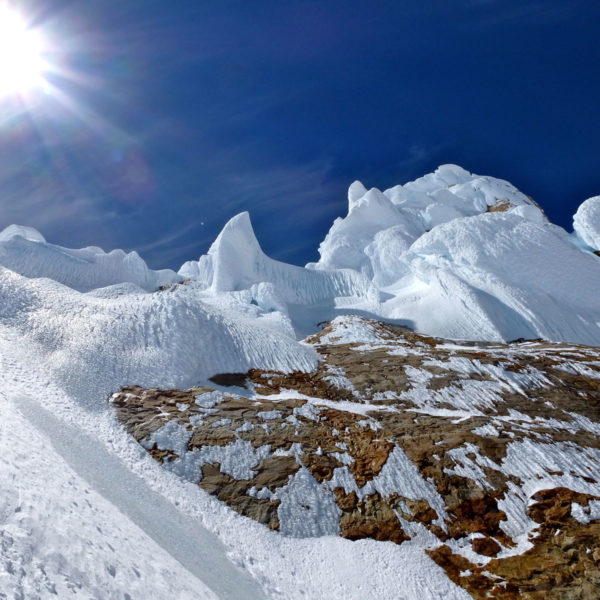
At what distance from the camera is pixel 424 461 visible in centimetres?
1309

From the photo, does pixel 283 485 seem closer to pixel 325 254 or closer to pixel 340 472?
pixel 340 472

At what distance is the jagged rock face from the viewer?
399 inches

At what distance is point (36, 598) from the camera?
521 cm

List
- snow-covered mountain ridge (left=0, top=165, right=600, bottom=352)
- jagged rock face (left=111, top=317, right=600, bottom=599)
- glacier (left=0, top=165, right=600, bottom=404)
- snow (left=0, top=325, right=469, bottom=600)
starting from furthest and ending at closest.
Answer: snow-covered mountain ridge (left=0, top=165, right=600, bottom=352), glacier (left=0, top=165, right=600, bottom=404), jagged rock face (left=111, top=317, right=600, bottom=599), snow (left=0, top=325, right=469, bottom=600)

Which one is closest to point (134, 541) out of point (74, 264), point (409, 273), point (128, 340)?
point (128, 340)

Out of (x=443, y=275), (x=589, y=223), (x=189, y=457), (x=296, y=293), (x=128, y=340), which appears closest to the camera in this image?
(x=189, y=457)

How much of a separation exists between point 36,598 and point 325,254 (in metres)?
68.9

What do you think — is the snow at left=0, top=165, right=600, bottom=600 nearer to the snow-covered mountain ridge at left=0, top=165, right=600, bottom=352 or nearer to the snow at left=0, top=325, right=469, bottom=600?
the snow at left=0, top=325, right=469, bottom=600

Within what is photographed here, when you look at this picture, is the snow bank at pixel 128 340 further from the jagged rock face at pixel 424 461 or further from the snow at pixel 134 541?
the snow at pixel 134 541

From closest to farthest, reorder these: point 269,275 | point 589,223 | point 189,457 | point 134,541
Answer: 1. point 134,541
2. point 189,457
3. point 589,223
4. point 269,275

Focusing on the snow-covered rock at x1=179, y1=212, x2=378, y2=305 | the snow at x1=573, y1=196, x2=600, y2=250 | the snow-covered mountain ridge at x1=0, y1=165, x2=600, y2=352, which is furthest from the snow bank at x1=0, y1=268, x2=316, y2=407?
the snow at x1=573, y1=196, x2=600, y2=250

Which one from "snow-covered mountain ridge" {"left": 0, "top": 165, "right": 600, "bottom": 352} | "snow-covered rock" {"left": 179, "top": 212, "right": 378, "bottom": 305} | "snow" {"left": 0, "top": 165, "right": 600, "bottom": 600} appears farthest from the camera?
"snow-covered rock" {"left": 179, "top": 212, "right": 378, "bottom": 305}

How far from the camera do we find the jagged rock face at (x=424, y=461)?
1013 centimetres

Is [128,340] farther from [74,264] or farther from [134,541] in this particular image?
[74,264]
